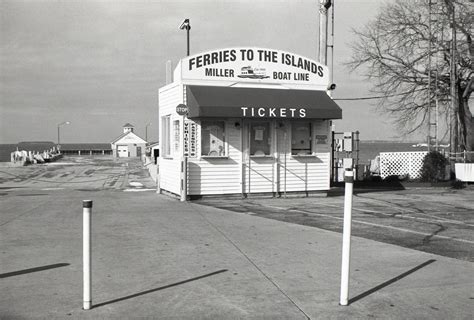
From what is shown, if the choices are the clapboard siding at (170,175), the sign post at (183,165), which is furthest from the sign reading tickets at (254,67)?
the clapboard siding at (170,175)

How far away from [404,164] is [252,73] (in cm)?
1133

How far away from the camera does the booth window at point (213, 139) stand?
15109 mm

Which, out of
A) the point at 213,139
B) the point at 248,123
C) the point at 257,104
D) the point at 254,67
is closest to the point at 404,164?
the point at 248,123

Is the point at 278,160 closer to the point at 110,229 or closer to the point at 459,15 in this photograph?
the point at 110,229

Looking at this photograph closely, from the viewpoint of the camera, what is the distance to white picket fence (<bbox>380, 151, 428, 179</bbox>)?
23359 mm

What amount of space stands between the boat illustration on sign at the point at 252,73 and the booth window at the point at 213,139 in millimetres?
1608

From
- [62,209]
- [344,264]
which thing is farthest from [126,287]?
[62,209]

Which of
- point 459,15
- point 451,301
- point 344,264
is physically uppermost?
point 459,15

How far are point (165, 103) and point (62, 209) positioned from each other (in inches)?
210

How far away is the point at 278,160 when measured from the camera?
1576cm

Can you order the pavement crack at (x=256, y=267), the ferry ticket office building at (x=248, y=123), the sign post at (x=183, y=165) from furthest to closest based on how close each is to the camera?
the ferry ticket office building at (x=248, y=123) < the sign post at (x=183, y=165) < the pavement crack at (x=256, y=267)

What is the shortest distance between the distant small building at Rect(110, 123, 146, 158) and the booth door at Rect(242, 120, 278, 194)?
63.4m

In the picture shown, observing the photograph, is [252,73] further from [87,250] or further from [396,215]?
[87,250]

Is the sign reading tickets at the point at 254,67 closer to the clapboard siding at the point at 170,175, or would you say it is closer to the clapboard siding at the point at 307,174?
the clapboard siding at the point at 307,174
